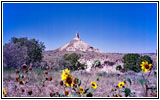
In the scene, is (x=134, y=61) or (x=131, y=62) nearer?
(x=134, y=61)

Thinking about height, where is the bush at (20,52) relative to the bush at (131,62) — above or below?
above

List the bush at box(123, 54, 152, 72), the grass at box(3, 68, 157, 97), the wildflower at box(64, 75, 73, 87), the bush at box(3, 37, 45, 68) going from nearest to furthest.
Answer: the wildflower at box(64, 75, 73, 87)
the grass at box(3, 68, 157, 97)
the bush at box(3, 37, 45, 68)
the bush at box(123, 54, 152, 72)

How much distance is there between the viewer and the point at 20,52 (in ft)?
31.6

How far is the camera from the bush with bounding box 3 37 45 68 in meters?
8.32

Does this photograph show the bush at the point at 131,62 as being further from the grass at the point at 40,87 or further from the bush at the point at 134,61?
the grass at the point at 40,87

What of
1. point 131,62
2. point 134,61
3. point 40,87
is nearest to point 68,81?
point 40,87

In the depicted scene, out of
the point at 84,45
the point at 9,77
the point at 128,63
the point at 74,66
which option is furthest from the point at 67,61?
the point at 84,45

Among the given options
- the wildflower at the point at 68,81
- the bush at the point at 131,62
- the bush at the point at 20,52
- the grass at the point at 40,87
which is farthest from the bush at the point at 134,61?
the wildflower at the point at 68,81

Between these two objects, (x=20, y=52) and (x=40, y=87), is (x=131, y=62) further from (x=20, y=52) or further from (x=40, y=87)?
(x=40, y=87)

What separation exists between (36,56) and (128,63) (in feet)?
25.4

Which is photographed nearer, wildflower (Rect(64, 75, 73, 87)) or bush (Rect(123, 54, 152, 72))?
wildflower (Rect(64, 75, 73, 87))

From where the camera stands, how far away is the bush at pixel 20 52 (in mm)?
8320

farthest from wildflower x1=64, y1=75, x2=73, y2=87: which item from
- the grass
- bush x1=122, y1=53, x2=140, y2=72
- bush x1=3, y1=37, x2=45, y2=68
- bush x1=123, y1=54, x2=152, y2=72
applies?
bush x1=122, y1=53, x2=140, y2=72

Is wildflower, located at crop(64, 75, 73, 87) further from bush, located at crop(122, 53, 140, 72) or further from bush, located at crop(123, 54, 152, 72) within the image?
bush, located at crop(122, 53, 140, 72)
